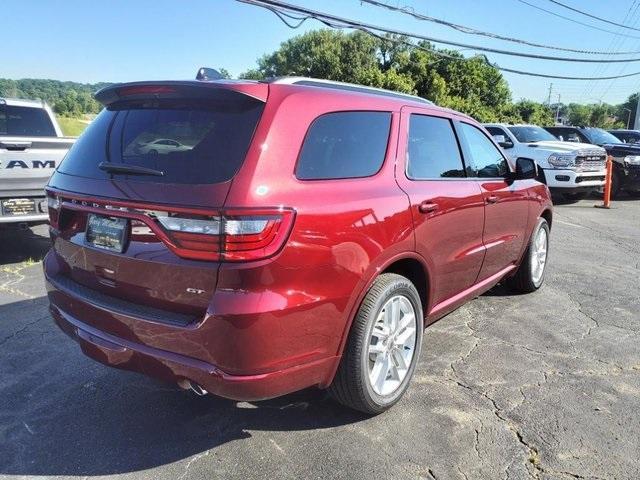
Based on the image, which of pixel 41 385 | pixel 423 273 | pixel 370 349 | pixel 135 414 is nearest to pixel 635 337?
pixel 423 273

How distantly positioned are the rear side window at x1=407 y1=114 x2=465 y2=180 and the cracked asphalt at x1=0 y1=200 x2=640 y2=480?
4.39 feet

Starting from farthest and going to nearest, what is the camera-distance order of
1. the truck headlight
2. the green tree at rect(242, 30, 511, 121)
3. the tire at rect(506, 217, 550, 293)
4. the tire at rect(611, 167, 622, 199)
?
the green tree at rect(242, 30, 511, 121)
the tire at rect(611, 167, 622, 199)
the truck headlight
the tire at rect(506, 217, 550, 293)

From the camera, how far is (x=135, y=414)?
3244mm

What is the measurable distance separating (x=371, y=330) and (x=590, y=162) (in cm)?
1207

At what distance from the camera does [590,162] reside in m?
13.1

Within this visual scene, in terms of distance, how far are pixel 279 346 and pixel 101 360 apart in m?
1.00

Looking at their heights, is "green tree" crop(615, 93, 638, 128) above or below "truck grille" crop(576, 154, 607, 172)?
above

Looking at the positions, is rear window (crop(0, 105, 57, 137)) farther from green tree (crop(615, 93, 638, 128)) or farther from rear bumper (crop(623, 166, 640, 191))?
green tree (crop(615, 93, 638, 128))

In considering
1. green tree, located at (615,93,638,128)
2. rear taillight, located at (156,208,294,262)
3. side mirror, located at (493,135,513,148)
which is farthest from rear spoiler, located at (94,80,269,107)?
green tree, located at (615,93,638,128)

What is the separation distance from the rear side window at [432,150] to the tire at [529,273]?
1.71 metres

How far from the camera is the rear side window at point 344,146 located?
2734 millimetres

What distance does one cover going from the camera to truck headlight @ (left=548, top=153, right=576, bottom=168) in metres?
Answer: 12.8

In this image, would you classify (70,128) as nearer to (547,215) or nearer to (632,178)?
(547,215)

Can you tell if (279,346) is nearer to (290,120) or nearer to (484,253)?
(290,120)
